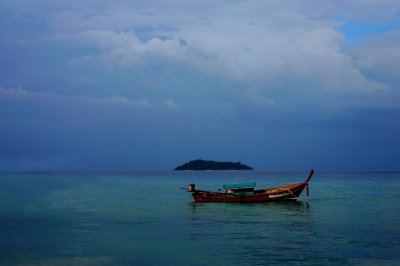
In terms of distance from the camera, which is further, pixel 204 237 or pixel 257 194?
pixel 257 194

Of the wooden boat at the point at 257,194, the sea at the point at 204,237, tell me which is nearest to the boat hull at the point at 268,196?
the wooden boat at the point at 257,194

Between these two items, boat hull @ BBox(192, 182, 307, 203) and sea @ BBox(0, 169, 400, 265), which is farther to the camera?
boat hull @ BBox(192, 182, 307, 203)

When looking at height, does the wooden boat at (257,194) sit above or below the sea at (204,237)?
above

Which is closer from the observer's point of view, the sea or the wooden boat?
the sea

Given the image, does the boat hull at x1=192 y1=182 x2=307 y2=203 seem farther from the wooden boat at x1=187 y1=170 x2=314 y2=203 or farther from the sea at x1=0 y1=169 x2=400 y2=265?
the sea at x1=0 y1=169 x2=400 y2=265

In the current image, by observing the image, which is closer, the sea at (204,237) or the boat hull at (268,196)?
the sea at (204,237)

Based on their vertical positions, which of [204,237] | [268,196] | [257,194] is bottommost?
[204,237]

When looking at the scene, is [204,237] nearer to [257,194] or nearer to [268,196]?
[257,194]

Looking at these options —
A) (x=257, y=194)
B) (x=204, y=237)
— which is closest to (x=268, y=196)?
(x=257, y=194)

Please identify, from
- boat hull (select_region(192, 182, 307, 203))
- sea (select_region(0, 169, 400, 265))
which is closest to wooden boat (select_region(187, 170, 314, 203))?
boat hull (select_region(192, 182, 307, 203))

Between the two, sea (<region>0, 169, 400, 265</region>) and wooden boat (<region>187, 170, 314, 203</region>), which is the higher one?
wooden boat (<region>187, 170, 314, 203</region>)

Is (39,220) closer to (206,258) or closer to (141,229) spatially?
(141,229)

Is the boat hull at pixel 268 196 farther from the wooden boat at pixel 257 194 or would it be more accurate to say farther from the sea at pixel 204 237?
the sea at pixel 204 237

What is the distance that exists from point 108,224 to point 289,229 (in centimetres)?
1495
